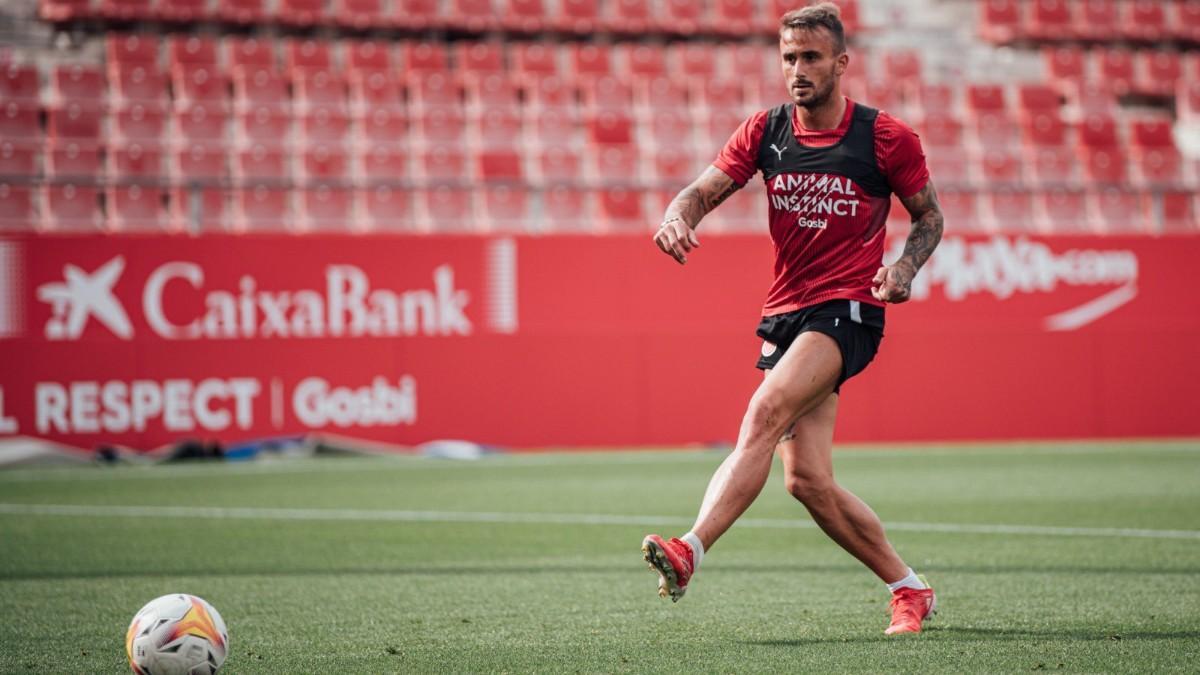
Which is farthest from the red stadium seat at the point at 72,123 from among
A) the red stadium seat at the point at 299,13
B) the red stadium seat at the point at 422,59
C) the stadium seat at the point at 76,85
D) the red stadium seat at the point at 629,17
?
the red stadium seat at the point at 629,17

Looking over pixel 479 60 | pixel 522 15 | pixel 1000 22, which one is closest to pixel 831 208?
pixel 479 60

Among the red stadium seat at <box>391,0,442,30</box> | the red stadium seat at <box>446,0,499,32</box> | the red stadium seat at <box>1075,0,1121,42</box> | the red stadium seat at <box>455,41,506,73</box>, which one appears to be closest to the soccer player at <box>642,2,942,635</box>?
the red stadium seat at <box>455,41,506,73</box>

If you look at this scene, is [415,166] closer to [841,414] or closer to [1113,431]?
[841,414]

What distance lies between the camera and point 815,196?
5.29 metres

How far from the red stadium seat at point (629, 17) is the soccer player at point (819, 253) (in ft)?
61.8

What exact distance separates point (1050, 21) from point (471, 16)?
1008cm

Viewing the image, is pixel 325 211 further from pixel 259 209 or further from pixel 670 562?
pixel 670 562

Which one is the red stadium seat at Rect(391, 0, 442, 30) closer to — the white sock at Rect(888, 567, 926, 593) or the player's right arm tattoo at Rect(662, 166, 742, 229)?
the player's right arm tattoo at Rect(662, 166, 742, 229)

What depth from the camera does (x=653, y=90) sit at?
2181cm

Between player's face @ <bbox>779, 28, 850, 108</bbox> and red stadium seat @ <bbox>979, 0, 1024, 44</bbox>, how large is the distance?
2131 cm

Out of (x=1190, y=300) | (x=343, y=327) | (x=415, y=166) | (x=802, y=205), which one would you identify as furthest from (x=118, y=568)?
(x=1190, y=300)

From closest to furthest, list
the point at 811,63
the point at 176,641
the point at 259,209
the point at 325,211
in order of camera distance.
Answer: the point at 176,641
the point at 811,63
the point at 259,209
the point at 325,211

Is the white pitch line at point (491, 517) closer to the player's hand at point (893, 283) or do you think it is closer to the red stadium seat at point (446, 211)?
the player's hand at point (893, 283)

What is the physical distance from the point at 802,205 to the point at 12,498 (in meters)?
8.45
